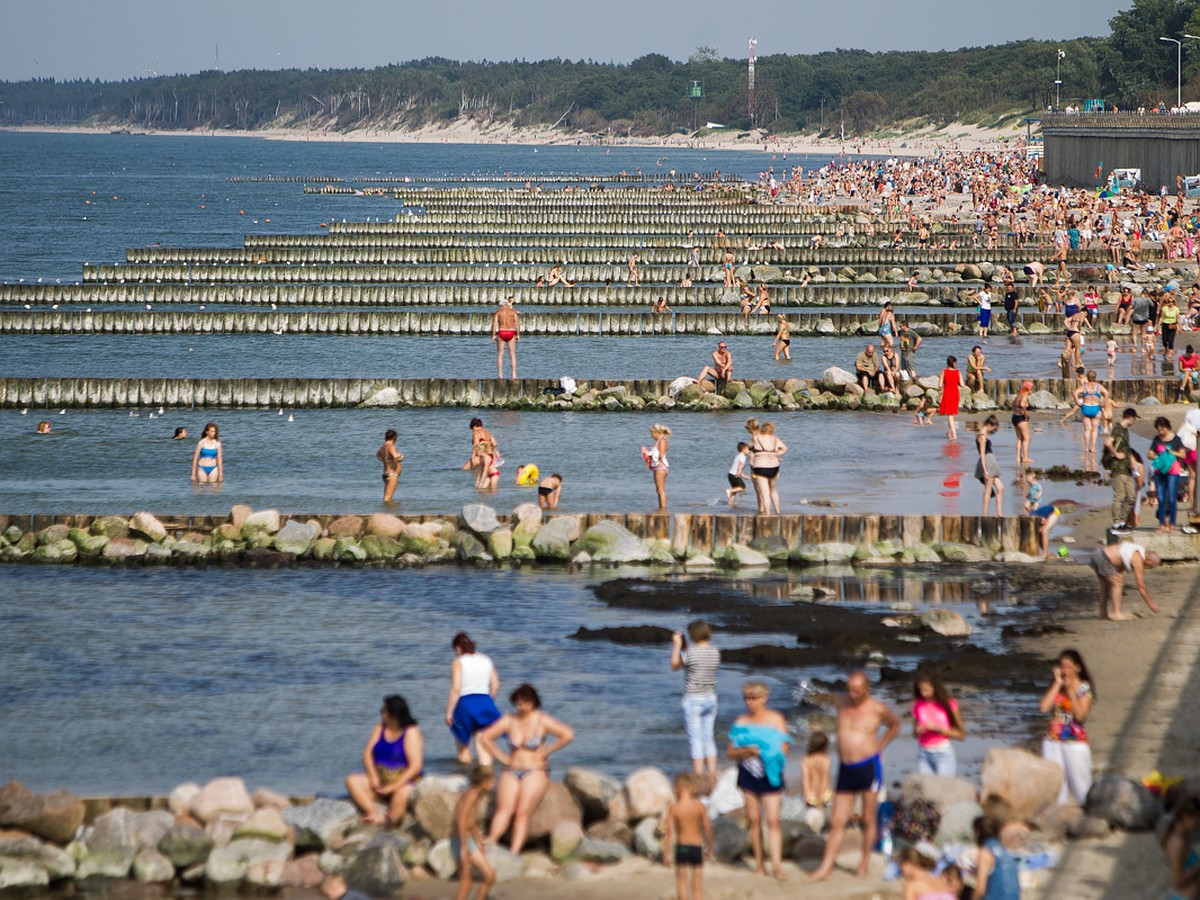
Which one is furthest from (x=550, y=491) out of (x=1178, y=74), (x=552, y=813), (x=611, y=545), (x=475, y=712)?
(x=1178, y=74)

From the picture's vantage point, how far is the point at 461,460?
3091 centimetres

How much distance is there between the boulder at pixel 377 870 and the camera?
1207cm

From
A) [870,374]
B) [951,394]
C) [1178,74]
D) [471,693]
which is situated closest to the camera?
[471,693]

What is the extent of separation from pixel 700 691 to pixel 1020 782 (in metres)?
2.57

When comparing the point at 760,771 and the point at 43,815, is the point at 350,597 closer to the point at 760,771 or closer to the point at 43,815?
the point at 43,815

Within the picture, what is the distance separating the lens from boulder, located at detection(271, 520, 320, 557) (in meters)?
23.8

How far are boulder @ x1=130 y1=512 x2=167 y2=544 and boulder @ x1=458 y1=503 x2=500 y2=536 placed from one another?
4402 millimetres

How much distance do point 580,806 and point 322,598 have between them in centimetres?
950

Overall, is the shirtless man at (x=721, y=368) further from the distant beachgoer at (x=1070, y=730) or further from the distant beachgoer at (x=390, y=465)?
the distant beachgoer at (x=1070, y=730)

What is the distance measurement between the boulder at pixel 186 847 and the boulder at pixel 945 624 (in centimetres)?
904

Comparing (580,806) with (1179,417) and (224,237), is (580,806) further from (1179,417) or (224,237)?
(224,237)

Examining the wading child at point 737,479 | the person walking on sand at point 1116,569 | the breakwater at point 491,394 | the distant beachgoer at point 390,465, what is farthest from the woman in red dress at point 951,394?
the person walking on sand at point 1116,569

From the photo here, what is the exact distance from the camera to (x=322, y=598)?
21844 millimetres

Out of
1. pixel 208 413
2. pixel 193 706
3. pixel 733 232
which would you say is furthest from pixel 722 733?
pixel 733 232
